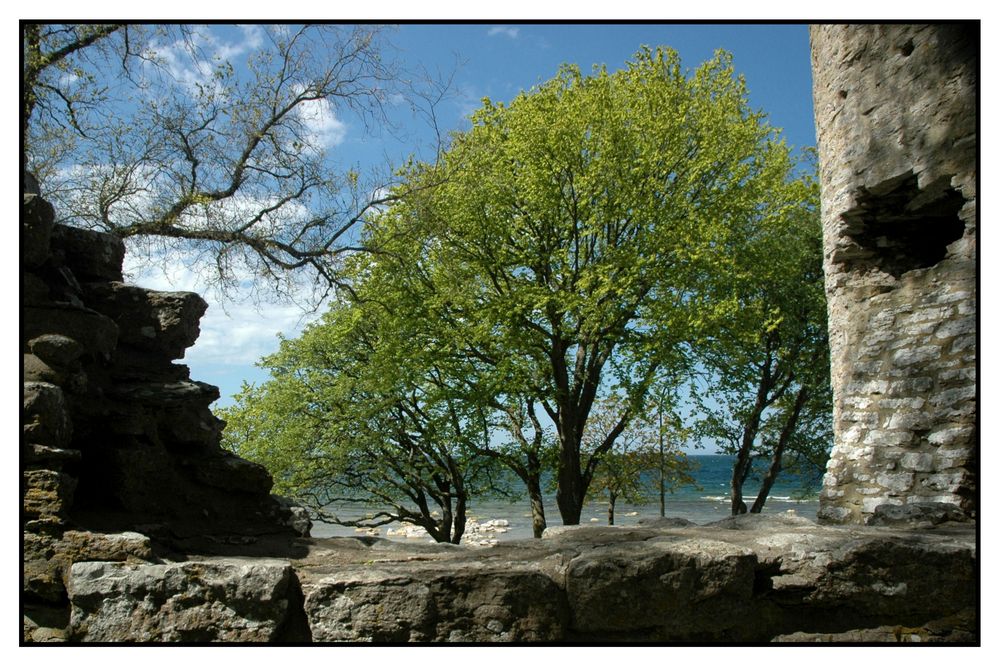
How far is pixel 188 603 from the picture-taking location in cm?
343

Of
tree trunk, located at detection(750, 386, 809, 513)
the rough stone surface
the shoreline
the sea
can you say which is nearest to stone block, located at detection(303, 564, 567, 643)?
the rough stone surface

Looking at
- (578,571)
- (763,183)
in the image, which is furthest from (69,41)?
(763,183)

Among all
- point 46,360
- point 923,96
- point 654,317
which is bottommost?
point 46,360

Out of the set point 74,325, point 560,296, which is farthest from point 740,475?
point 74,325

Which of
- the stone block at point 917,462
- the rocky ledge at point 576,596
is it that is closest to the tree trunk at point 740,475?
the stone block at point 917,462

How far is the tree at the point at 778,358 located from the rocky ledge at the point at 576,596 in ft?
29.7

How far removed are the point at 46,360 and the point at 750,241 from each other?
38.9ft

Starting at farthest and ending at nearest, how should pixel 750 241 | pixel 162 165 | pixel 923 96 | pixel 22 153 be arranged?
pixel 750 241 < pixel 162 165 < pixel 923 96 < pixel 22 153

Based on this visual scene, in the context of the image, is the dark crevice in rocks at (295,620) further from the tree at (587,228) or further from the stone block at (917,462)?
the tree at (587,228)

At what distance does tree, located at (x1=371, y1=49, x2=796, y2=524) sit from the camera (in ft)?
39.2

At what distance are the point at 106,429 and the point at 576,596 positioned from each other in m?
3.15

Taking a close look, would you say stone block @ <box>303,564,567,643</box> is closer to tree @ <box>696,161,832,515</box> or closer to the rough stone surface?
the rough stone surface

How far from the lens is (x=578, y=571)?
3.48 metres

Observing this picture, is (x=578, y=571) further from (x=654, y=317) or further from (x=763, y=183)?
(x=763, y=183)
